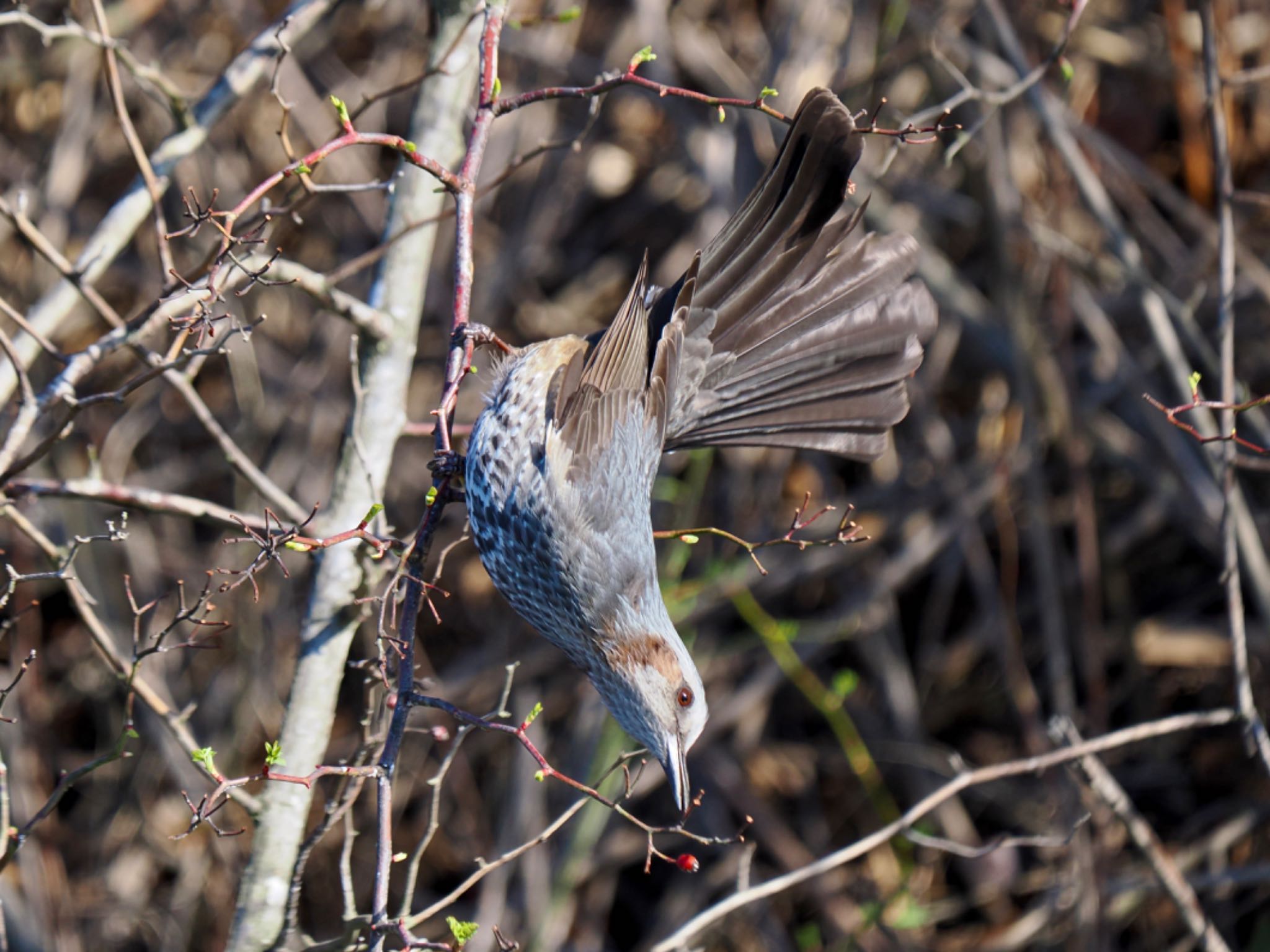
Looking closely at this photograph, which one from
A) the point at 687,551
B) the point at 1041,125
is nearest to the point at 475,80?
the point at 687,551

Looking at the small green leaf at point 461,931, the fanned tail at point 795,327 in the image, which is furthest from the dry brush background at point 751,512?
the small green leaf at point 461,931

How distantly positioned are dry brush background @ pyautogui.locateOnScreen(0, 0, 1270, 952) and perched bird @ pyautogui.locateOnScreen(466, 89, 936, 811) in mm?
834

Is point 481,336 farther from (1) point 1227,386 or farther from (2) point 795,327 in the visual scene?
(1) point 1227,386

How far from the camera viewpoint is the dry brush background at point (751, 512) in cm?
415

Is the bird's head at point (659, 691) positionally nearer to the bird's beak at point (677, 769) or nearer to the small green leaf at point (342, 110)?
the bird's beak at point (677, 769)

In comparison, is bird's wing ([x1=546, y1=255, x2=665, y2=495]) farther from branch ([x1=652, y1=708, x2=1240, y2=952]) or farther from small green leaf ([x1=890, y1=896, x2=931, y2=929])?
small green leaf ([x1=890, y1=896, x2=931, y2=929])

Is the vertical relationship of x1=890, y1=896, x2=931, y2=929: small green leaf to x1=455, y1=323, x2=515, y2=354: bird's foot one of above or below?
below

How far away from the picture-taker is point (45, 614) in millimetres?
5031

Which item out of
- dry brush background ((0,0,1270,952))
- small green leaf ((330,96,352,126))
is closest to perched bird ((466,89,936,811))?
small green leaf ((330,96,352,126))

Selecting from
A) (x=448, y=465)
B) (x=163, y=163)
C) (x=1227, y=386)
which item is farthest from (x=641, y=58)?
(x=1227, y=386)

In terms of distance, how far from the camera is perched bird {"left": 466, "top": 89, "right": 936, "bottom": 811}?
251 cm

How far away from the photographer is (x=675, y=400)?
2.90 metres

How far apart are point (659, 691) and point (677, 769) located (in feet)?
0.55

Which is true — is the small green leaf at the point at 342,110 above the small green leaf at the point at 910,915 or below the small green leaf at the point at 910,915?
above
